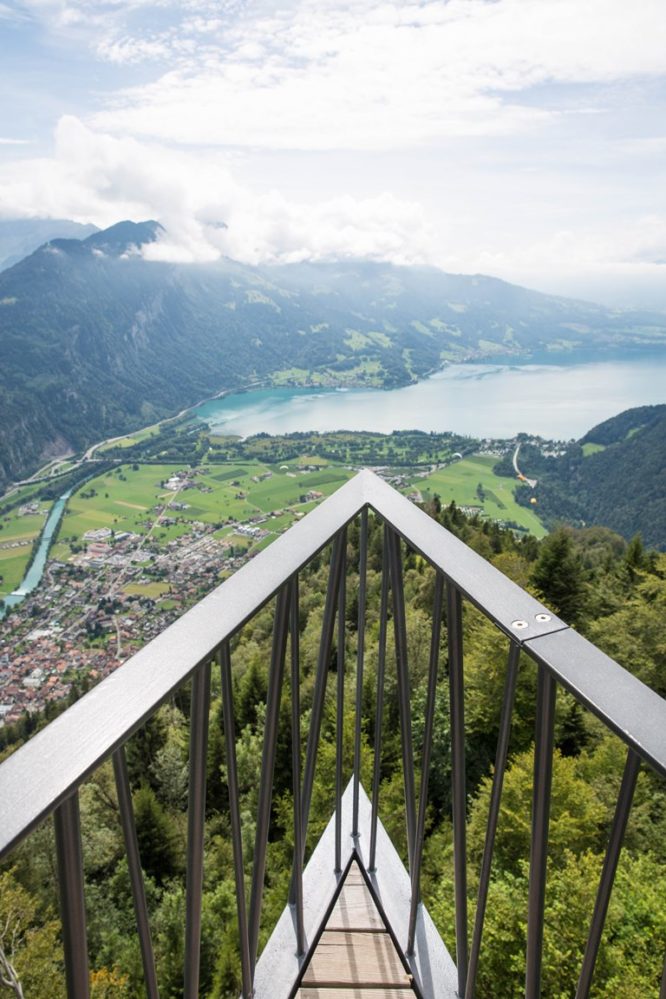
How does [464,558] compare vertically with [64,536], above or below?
above

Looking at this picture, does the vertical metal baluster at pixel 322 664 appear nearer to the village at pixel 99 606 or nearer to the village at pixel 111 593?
the village at pixel 111 593

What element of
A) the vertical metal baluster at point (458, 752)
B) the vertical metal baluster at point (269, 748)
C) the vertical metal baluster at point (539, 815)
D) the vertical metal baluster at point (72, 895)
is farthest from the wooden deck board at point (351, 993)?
the vertical metal baluster at point (72, 895)

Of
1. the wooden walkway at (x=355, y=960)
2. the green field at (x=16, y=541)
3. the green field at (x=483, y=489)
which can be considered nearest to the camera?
the wooden walkway at (x=355, y=960)

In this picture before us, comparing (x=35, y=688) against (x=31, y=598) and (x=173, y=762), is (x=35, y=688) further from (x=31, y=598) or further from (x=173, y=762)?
(x=173, y=762)

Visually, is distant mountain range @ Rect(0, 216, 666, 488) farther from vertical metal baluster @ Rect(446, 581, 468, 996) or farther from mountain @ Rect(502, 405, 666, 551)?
vertical metal baluster @ Rect(446, 581, 468, 996)

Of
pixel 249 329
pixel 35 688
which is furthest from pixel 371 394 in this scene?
pixel 35 688

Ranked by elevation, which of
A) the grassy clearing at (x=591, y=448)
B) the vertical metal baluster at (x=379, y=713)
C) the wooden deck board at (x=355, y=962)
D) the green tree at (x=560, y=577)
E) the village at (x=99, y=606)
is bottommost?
the village at (x=99, y=606)
